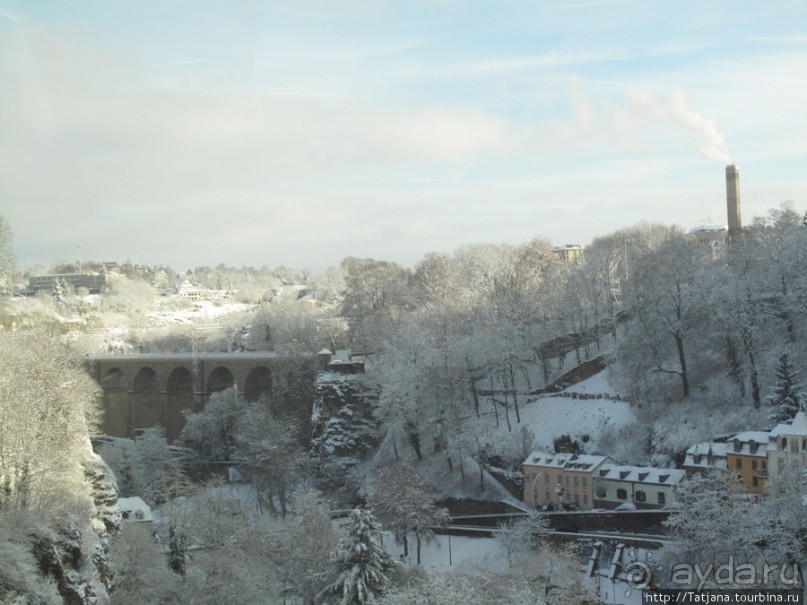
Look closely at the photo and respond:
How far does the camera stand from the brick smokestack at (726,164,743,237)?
58.7 meters

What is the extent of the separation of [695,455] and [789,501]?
388 inches

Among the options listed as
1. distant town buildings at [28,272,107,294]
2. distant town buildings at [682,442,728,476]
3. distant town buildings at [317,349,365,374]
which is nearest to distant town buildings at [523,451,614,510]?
distant town buildings at [682,442,728,476]

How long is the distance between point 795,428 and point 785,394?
3153 millimetres

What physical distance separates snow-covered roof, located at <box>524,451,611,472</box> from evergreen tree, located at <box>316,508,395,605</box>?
15778 mm

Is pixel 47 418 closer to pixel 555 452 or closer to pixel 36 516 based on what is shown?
pixel 36 516

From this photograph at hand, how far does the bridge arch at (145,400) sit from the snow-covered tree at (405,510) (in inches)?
1555

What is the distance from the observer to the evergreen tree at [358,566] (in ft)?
72.2

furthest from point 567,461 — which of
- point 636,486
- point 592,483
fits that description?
point 636,486

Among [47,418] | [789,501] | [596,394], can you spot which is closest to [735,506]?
[789,501]

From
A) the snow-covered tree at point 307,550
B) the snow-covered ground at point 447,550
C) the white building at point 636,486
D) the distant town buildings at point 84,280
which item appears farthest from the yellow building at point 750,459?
the distant town buildings at point 84,280

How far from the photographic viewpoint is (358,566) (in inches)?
883

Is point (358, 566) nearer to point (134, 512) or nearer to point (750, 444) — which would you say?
point (134, 512)

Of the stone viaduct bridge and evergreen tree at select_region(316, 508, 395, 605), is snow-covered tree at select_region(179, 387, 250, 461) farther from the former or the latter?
evergreen tree at select_region(316, 508, 395, 605)

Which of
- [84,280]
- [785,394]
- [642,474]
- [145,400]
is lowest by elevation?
[145,400]
